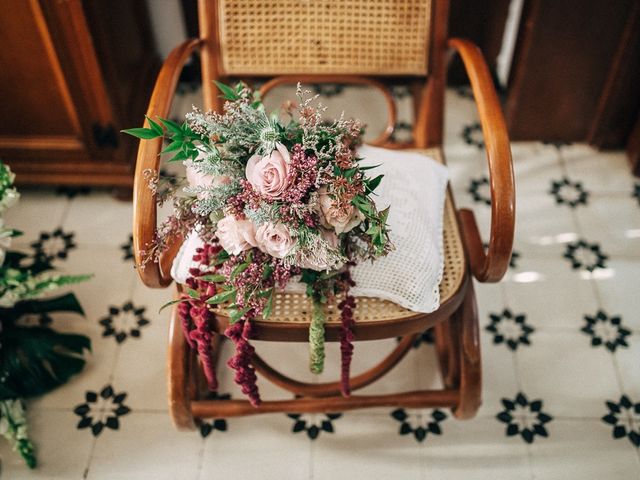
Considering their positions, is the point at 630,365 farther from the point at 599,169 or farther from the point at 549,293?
A: the point at 599,169

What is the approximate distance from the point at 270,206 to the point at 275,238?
6 centimetres

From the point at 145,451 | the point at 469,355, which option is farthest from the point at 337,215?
the point at 145,451

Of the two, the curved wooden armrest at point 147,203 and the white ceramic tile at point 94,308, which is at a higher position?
the curved wooden armrest at point 147,203

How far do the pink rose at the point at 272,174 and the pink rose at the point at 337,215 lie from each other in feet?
0.22

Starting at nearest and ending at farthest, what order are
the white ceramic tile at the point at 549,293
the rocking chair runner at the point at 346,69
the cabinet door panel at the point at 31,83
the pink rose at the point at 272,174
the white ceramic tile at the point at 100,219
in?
the pink rose at the point at 272,174
the rocking chair runner at the point at 346,69
the cabinet door panel at the point at 31,83
the white ceramic tile at the point at 549,293
the white ceramic tile at the point at 100,219

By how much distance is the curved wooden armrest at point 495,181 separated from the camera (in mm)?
1143

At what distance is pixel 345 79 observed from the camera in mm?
1585

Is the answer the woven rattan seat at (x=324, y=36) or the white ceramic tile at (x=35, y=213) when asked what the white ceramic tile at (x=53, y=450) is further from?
the woven rattan seat at (x=324, y=36)

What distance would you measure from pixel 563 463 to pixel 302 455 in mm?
654

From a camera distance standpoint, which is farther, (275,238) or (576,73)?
(576,73)

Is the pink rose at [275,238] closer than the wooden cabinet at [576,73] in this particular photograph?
Yes

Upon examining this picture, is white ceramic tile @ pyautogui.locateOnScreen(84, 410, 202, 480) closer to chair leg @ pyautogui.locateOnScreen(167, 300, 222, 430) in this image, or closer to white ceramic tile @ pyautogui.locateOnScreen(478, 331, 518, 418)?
chair leg @ pyautogui.locateOnScreen(167, 300, 222, 430)

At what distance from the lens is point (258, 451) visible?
61.7 inches

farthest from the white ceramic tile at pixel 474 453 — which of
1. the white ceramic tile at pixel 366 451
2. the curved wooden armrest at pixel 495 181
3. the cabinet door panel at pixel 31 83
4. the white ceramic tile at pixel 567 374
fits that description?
the cabinet door panel at pixel 31 83
